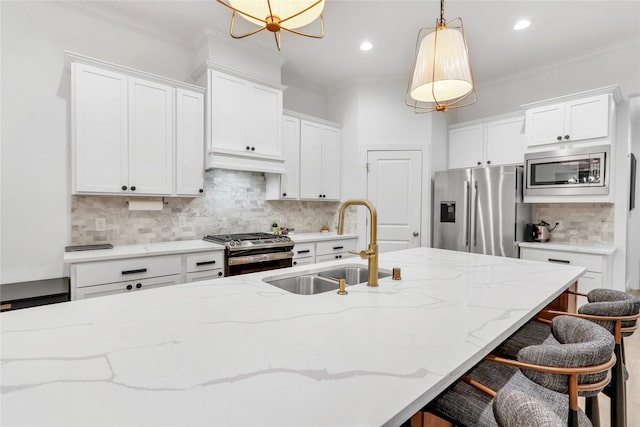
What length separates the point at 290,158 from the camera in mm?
3994

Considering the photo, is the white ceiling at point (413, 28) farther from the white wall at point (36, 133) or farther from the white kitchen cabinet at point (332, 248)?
the white kitchen cabinet at point (332, 248)

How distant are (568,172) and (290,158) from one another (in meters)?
3.01

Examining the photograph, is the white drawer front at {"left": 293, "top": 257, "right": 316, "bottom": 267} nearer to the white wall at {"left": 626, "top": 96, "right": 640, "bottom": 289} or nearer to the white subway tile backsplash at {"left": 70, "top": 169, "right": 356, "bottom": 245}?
the white subway tile backsplash at {"left": 70, "top": 169, "right": 356, "bottom": 245}

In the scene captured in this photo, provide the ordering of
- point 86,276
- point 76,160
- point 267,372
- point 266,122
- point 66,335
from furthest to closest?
point 266,122
point 76,160
point 86,276
point 66,335
point 267,372

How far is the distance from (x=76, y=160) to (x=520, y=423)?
10.1 feet

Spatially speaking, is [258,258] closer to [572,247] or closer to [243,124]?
[243,124]

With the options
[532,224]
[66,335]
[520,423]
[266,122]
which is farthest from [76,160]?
[532,224]

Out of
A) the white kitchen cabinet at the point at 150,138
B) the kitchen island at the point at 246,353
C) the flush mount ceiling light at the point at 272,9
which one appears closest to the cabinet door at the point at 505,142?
the kitchen island at the point at 246,353

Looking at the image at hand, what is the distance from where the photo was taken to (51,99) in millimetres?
2693

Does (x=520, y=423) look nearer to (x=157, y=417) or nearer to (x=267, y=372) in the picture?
(x=267, y=372)

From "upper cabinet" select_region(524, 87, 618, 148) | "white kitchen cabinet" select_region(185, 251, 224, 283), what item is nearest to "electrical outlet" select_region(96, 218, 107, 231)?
"white kitchen cabinet" select_region(185, 251, 224, 283)

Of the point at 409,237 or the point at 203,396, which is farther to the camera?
the point at 409,237

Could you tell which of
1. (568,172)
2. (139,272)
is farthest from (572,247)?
(139,272)

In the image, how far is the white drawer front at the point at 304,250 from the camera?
359 cm
